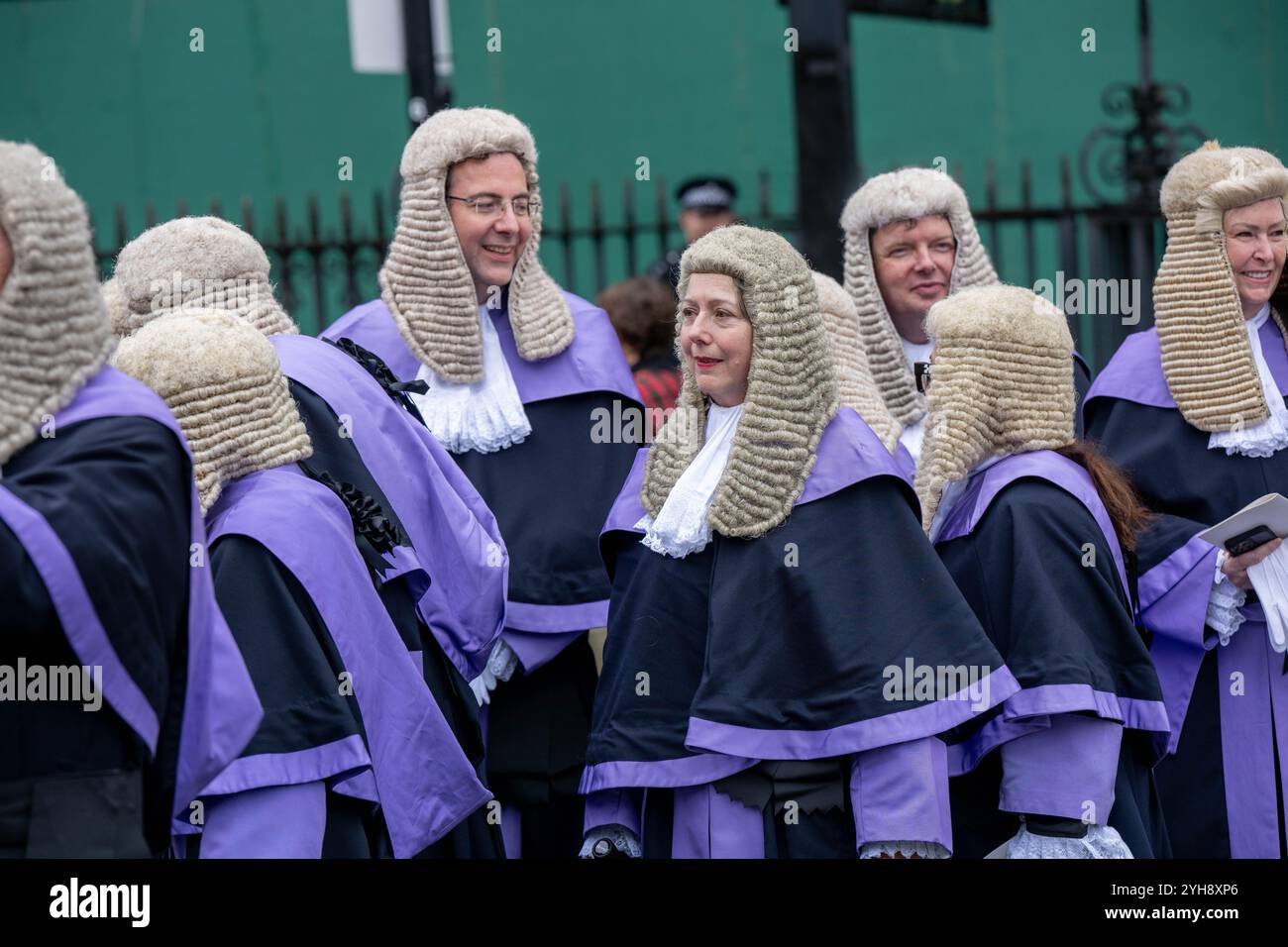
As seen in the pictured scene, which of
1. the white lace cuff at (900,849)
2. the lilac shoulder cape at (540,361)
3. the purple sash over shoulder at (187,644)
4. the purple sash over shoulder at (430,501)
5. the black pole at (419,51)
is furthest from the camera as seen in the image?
the black pole at (419,51)

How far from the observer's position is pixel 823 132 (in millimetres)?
7676

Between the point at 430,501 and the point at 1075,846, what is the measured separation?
164 cm

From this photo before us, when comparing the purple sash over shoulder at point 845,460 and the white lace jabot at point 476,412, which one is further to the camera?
the white lace jabot at point 476,412

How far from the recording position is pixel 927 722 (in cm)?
361

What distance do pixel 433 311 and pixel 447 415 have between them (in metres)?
0.32

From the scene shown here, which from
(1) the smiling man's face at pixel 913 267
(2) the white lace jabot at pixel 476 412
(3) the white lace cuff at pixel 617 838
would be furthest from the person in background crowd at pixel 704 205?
(3) the white lace cuff at pixel 617 838

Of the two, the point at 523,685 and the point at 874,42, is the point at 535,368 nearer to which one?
the point at 523,685

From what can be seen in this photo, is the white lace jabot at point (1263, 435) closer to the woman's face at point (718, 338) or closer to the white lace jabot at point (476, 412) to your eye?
the woman's face at point (718, 338)

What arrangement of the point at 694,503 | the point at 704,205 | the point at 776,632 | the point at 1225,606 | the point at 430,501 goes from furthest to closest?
the point at 704,205 < the point at 1225,606 < the point at 430,501 < the point at 694,503 < the point at 776,632

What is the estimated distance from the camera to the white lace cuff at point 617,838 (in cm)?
394

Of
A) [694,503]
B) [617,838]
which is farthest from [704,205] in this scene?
[617,838]

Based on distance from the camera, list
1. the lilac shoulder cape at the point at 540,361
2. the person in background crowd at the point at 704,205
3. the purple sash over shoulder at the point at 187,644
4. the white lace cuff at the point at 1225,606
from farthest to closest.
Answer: the person in background crowd at the point at 704,205
the lilac shoulder cape at the point at 540,361
the white lace cuff at the point at 1225,606
the purple sash over shoulder at the point at 187,644

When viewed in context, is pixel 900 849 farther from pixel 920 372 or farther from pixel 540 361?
pixel 540 361

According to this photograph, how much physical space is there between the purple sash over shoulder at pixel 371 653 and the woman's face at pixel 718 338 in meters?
0.84
